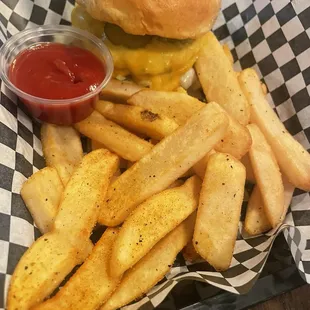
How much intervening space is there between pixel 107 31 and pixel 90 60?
22cm

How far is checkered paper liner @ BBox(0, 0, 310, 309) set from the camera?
5.96 feet

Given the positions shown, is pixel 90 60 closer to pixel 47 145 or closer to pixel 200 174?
pixel 47 145

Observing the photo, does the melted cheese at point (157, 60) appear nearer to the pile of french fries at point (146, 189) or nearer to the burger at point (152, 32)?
the burger at point (152, 32)

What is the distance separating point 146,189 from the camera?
1850mm

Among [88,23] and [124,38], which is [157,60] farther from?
[88,23]

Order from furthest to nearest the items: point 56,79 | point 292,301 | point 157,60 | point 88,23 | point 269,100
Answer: point 269,100 < point 88,23 < point 157,60 < point 56,79 < point 292,301

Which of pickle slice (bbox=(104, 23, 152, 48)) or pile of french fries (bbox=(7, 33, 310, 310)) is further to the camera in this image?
pickle slice (bbox=(104, 23, 152, 48))

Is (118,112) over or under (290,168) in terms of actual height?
over

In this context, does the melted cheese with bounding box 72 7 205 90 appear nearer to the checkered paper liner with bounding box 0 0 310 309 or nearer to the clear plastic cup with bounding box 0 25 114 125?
the clear plastic cup with bounding box 0 25 114 125

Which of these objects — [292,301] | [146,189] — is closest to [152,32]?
[146,189]

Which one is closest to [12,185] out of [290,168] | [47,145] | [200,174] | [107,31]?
[47,145]

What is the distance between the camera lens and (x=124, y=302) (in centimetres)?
169

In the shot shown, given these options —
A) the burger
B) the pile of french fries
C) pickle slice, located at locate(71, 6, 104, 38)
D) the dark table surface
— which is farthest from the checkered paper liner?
the burger

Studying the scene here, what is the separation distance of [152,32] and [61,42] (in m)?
0.52
